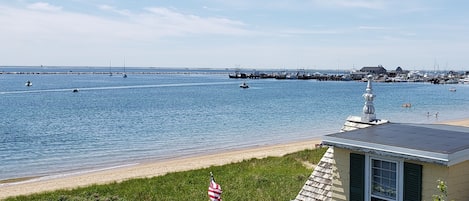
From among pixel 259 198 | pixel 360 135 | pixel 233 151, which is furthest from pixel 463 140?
pixel 233 151

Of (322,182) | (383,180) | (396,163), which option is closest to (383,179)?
(383,180)

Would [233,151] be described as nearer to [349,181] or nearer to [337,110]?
[349,181]

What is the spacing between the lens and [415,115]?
58719mm

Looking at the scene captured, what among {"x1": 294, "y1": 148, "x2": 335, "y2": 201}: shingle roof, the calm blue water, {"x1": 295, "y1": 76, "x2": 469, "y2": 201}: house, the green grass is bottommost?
the calm blue water

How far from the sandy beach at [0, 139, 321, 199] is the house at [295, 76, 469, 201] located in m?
15.7

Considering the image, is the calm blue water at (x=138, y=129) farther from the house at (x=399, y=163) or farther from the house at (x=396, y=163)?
the house at (x=399, y=163)

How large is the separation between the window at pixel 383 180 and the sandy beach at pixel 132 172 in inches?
643

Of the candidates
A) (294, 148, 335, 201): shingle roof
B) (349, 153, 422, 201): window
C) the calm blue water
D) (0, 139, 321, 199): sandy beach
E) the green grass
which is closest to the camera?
(349, 153, 422, 201): window

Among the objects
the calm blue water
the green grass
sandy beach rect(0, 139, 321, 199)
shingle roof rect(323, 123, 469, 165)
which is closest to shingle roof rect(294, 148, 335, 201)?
shingle roof rect(323, 123, 469, 165)

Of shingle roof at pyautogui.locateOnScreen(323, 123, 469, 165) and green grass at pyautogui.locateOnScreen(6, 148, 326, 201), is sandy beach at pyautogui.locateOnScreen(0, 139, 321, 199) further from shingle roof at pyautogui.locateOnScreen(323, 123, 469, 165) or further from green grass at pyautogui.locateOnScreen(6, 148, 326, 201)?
shingle roof at pyautogui.locateOnScreen(323, 123, 469, 165)

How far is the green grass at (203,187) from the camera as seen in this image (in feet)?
55.6

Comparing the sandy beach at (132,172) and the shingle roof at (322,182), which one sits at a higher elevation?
the shingle roof at (322,182)

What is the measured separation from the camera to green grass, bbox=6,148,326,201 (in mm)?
16953

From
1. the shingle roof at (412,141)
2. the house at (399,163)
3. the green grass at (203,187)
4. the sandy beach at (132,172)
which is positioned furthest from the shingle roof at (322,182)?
the sandy beach at (132,172)
